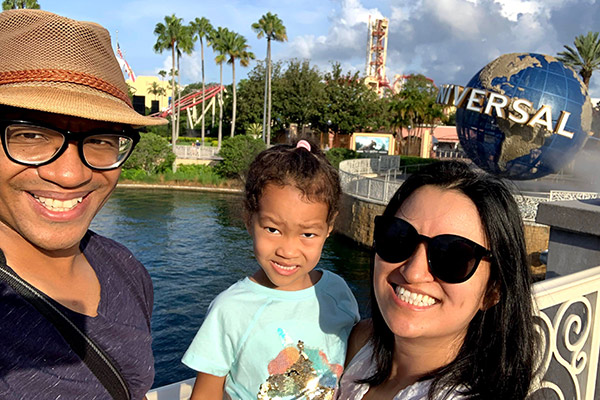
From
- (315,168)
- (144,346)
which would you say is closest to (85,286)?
(144,346)

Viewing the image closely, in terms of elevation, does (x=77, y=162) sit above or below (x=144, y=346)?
above

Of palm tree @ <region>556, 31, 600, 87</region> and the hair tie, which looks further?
palm tree @ <region>556, 31, 600, 87</region>

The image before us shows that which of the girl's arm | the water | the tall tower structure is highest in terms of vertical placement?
the tall tower structure

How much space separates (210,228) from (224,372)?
19.6 m

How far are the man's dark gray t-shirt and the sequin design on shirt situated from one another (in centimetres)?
51

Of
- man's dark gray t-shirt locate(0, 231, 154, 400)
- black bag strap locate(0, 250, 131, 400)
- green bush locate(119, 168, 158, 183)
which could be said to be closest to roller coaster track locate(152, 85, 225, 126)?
green bush locate(119, 168, 158, 183)

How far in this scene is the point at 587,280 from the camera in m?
2.37

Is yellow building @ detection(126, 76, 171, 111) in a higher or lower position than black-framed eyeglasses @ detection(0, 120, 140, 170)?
higher

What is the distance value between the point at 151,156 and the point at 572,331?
31.5 m

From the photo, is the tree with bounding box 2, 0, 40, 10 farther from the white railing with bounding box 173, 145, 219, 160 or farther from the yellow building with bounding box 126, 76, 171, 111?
the yellow building with bounding box 126, 76, 171, 111

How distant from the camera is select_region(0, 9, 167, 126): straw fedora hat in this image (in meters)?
1.28

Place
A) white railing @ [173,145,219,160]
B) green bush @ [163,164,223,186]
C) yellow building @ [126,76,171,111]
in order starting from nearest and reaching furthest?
green bush @ [163,164,223,186] → white railing @ [173,145,219,160] → yellow building @ [126,76,171,111]

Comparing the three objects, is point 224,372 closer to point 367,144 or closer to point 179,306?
point 179,306

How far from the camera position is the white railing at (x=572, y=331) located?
2.13 m
